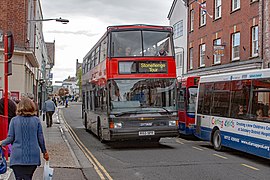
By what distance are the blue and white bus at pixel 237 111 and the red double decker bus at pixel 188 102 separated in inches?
71.4

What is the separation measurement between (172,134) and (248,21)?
44.0ft

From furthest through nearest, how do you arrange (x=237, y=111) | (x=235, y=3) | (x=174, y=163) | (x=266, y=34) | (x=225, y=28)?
(x=225, y=28) < (x=235, y=3) < (x=266, y=34) < (x=237, y=111) < (x=174, y=163)

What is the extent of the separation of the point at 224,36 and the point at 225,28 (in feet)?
1.75

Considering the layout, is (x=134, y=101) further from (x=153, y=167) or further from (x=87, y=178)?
(x=87, y=178)

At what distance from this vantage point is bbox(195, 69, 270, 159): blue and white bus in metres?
11.4

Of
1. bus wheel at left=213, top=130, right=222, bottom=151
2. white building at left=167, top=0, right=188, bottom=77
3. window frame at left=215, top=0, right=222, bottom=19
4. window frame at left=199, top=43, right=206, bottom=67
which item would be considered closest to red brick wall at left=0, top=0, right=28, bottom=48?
window frame at left=215, top=0, right=222, bottom=19

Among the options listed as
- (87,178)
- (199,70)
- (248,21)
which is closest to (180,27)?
(199,70)

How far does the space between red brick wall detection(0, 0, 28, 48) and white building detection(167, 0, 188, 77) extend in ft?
54.1

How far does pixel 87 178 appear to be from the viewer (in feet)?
31.1

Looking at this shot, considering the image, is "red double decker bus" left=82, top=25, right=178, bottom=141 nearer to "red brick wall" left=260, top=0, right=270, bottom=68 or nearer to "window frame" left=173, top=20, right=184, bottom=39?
"red brick wall" left=260, top=0, right=270, bottom=68

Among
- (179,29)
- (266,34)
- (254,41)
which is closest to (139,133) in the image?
(266,34)

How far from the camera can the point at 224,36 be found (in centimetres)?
2872

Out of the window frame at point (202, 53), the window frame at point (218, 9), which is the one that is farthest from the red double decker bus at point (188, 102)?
the window frame at point (202, 53)

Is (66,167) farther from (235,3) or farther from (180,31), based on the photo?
(180,31)
